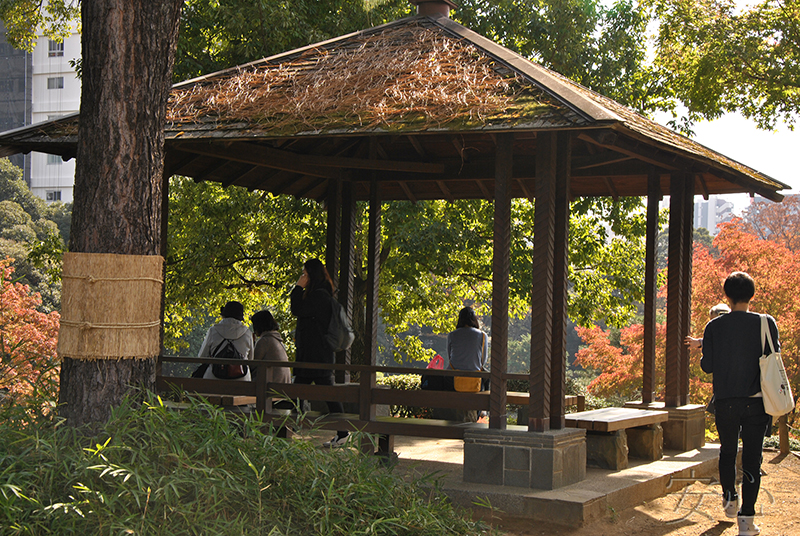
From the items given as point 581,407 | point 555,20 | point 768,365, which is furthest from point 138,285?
point 555,20

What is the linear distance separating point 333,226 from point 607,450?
14.3 feet

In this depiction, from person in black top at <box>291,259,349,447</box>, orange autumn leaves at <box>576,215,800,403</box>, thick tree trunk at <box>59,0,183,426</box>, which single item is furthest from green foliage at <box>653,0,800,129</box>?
thick tree trunk at <box>59,0,183,426</box>

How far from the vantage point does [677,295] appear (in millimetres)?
9062

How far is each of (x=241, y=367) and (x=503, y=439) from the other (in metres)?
2.92

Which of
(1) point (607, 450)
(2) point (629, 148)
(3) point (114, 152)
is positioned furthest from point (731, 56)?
(3) point (114, 152)

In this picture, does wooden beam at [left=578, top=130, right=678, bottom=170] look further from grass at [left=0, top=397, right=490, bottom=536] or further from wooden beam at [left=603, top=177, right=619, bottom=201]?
grass at [left=0, top=397, right=490, bottom=536]

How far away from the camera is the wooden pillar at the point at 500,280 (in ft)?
21.9

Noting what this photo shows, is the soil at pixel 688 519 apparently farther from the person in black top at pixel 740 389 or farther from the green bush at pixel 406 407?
the green bush at pixel 406 407

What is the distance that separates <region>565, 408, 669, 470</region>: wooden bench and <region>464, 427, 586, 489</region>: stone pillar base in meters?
0.73

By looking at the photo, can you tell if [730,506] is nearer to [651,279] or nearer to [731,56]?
[651,279]

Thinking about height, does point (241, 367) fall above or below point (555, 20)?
below

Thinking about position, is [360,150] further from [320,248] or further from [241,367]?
[320,248]

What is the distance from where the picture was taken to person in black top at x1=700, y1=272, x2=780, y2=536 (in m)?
5.96

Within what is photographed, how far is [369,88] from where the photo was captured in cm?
703
